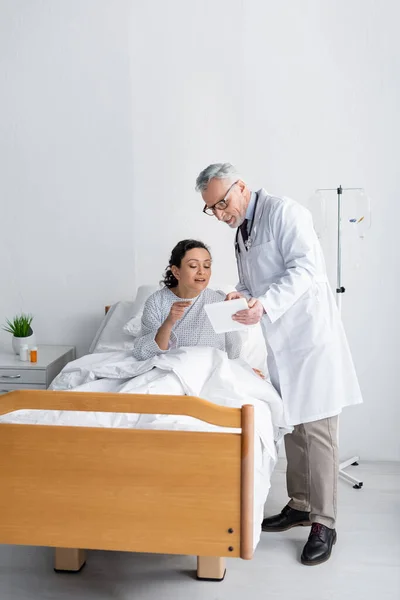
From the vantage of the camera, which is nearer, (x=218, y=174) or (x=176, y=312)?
(x=218, y=174)

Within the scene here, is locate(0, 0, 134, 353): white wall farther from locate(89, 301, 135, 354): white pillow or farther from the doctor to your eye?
the doctor

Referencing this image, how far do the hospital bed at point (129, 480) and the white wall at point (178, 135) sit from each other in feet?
6.07

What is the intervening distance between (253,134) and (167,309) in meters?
1.18

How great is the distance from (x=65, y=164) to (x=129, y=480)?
87.4 inches

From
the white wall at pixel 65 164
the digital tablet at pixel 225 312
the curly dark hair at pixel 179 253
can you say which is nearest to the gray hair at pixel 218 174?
the curly dark hair at pixel 179 253

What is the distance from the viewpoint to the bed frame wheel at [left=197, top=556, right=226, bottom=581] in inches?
92.6

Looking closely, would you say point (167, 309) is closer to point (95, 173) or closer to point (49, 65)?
point (95, 173)

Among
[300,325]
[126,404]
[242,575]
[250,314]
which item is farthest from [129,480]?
[300,325]

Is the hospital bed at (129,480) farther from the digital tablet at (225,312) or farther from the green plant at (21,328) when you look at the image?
the green plant at (21,328)

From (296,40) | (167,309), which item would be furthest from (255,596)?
(296,40)

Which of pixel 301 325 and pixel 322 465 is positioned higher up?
pixel 301 325

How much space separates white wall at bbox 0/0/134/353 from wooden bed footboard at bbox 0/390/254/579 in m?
1.87

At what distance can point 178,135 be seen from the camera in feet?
11.7

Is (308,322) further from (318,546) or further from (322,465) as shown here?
(318,546)
